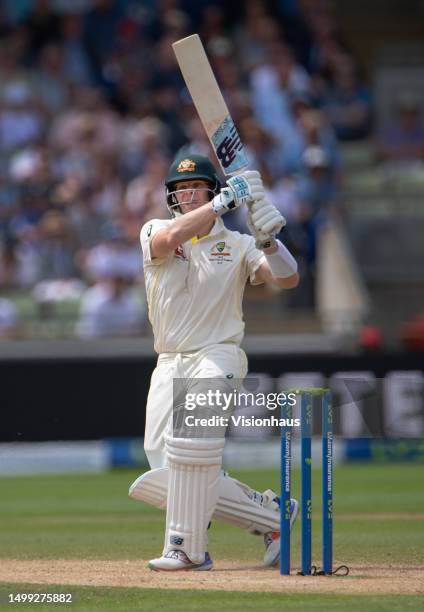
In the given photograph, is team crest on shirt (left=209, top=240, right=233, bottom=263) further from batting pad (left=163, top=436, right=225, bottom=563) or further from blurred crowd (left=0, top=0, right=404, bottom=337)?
blurred crowd (left=0, top=0, right=404, bottom=337)

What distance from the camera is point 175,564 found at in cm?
595

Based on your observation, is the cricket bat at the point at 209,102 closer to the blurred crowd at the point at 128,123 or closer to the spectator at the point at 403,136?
the blurred crowd at the point at 128,123

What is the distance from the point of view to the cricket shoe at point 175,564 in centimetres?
593

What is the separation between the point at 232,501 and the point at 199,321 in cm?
80

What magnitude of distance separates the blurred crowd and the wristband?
6155 millimetres

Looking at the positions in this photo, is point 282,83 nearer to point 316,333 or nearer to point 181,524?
point 316,333

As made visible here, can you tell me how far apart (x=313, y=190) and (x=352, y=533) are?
6113 millimetres

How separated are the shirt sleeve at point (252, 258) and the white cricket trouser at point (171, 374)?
0.36 meters

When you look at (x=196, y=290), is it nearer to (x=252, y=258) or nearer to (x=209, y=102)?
(x=252, y=258)

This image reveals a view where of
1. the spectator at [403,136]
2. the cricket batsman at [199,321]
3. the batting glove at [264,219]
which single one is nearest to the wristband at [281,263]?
the cricket batsman at [199,321]

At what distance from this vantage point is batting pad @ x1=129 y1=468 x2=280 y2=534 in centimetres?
608

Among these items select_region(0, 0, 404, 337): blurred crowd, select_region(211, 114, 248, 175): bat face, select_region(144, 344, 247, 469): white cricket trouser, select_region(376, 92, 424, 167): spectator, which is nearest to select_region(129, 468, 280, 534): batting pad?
select_region(144, 344, 247, 469): white cricket trouser

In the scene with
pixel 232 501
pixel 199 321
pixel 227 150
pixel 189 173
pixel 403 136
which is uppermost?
pixel 403 136

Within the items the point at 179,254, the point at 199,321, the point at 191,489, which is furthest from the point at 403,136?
the point at 191,489
